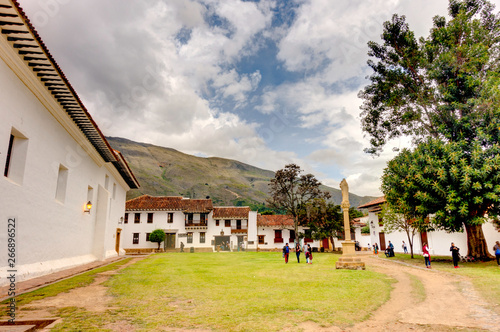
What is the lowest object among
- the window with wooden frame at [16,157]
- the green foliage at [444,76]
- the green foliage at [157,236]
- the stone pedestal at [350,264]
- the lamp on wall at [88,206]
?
the stone pedestal at [350,264]

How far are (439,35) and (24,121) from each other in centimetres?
2252

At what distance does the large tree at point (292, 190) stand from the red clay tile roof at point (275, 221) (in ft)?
25.0

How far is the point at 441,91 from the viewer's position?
1767cm

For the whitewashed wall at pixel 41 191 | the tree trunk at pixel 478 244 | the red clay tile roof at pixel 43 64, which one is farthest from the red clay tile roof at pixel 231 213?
the red clay tile roof at pixel 43 64

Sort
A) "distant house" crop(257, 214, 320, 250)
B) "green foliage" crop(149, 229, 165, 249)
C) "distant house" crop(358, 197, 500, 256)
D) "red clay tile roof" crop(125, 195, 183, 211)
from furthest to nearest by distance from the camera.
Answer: "distant house" crop(257, 214, 320, 250), "red clay tile roof" crop(125, 195, 183, 211), "green foliage" crop(149, 229, 165, 249), "distant house" crop(358, 197, 500, 256)

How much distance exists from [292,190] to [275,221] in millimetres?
10966

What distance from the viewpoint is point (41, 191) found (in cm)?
955

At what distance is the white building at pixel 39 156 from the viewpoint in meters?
7.11

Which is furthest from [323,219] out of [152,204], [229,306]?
[229,306]

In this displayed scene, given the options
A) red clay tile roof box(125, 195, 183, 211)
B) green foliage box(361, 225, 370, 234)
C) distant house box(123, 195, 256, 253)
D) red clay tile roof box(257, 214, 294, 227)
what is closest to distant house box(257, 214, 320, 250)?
red clay tile roof box(257, 214, 294, 227)

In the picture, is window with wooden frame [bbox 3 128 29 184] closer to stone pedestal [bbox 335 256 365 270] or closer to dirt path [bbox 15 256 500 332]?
dirt path [bbox 15 256 500 332]

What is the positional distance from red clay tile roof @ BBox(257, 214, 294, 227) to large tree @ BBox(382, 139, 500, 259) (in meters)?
27.8

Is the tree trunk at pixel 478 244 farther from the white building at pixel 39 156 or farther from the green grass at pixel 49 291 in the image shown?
the white building at pixel 39 156

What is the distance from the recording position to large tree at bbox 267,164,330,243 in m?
35.8
